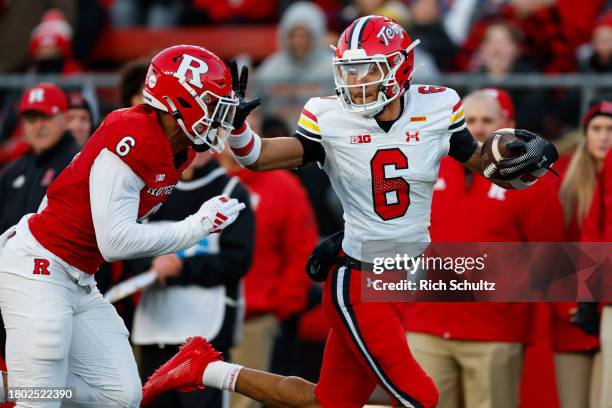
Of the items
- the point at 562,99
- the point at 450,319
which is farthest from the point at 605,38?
the point at 450,319

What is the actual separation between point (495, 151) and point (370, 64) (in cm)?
66

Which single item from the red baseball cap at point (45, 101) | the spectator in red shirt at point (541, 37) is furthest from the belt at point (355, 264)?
the spectator in red shirt at point (541, 37)

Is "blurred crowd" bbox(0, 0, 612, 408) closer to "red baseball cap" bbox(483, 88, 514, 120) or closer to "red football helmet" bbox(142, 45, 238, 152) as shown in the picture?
"red baseball cap" bbox(483, 88, 514, 120)

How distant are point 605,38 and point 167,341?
375 centimetres

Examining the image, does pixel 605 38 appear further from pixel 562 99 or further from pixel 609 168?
pixel 609 168

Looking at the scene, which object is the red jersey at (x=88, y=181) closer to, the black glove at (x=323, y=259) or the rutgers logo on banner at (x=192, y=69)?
the rutgers logo on banner at (x=192, y=69)

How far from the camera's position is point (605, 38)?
873cm

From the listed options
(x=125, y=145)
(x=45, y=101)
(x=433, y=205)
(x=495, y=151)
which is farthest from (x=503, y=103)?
(x=125, y=145)

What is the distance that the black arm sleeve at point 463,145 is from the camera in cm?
576

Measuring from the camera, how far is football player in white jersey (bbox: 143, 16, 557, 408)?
18.2ft

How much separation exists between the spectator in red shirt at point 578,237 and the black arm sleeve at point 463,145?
1.37m

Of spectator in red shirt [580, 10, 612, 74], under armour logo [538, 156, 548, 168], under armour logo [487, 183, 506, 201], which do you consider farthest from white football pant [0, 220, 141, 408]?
spectator in red shirt [580, 10, 612, 74]

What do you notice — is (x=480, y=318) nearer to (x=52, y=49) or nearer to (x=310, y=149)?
(x=310, y=149)

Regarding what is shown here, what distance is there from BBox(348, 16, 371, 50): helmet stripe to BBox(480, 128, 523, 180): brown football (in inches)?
28.5
